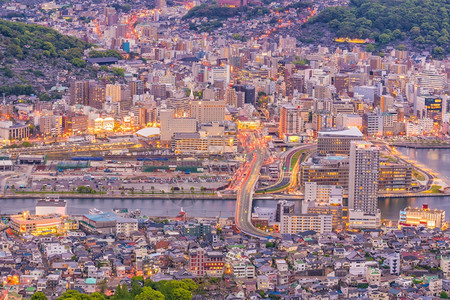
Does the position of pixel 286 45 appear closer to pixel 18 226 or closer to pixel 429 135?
pixel 429 135

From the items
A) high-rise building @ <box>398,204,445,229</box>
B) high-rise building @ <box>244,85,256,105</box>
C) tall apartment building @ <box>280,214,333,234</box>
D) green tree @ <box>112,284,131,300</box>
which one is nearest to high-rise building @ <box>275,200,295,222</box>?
tall apartment building @ <box>280,214,333,234</box>

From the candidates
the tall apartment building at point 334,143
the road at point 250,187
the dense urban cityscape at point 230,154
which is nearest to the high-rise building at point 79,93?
the dense urban cityscape at point 230,154

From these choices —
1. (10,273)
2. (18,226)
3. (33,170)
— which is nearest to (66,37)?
(33,170)

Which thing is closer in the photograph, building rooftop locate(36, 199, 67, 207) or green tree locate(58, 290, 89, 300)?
green tree locate(58, 290, 89, 300)

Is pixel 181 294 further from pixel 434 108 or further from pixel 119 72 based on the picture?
pixel 119 72

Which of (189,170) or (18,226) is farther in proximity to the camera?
(189,170)

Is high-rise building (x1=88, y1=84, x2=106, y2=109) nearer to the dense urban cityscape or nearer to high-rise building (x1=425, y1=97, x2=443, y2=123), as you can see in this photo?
the dense urban cityscape
